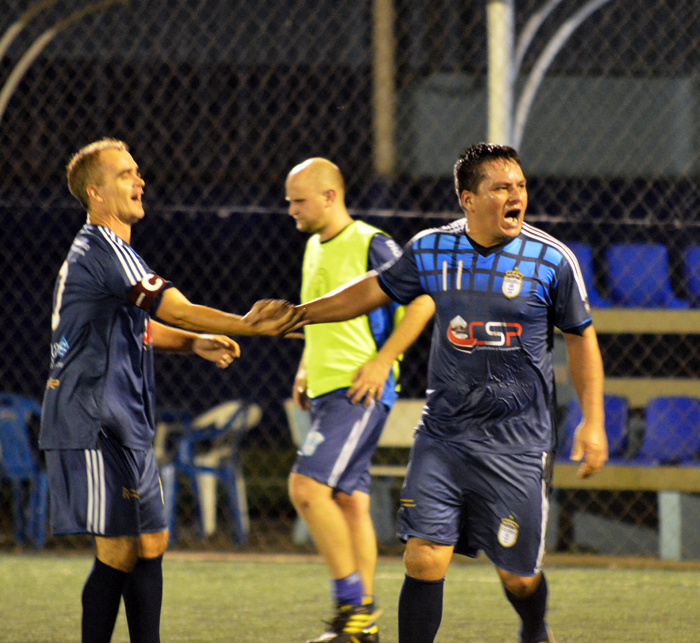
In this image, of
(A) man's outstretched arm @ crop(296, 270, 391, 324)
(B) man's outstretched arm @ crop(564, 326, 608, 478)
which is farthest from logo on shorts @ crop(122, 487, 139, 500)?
(B) man's outstretched arm @ crop(564, 326, 608, 478)

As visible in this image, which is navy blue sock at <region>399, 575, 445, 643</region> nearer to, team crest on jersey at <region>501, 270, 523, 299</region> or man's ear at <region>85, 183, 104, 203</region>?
team crest on jersey at <region>501, 270, 523, 299</region>

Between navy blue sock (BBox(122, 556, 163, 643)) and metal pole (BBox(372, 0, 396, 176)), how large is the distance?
408 cm

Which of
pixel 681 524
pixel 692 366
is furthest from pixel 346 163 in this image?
pixel 681 524

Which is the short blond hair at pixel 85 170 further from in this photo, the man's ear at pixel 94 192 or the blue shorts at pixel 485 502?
the blue shorts at pixel 485 502

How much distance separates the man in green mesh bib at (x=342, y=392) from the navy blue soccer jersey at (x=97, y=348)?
3.29 feet

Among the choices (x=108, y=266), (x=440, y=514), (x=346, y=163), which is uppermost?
(x=346, y=163)

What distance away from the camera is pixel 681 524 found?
595 centimetres

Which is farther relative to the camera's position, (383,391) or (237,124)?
(237,124)

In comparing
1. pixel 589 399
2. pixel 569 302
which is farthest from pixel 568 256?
pixel 589 399

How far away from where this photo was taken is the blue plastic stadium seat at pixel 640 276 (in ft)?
21.5

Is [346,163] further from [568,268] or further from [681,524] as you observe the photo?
[568,268]

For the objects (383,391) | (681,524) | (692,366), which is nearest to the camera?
(383,391)

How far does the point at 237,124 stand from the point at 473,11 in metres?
2.71

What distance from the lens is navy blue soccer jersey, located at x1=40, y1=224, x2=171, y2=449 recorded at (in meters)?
3.06
